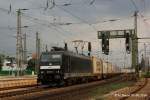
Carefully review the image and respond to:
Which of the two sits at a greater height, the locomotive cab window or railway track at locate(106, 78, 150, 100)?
the locomotive cab window

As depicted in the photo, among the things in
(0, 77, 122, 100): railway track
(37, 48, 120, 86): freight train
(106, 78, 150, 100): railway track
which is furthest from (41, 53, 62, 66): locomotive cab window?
(106, 78, 150, 100): railway track

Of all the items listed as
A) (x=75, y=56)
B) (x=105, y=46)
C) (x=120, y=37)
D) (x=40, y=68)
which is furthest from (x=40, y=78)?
(x=120, y=37)

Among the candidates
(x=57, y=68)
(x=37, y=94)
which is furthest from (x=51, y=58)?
(x=37, y=94)

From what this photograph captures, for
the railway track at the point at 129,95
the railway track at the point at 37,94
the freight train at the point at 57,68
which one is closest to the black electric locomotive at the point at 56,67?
the freight train at the point at 57,68

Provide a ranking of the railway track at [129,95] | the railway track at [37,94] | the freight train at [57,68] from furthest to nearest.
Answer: the freight train at [57,68]
the railway track at [37,94]
the railway track at [129,95]


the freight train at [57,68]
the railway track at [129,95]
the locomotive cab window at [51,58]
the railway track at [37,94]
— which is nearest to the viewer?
the railway track at [129,95]

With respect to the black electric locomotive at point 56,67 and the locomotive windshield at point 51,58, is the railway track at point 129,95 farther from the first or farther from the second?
the locomotive windshield at point 51,58

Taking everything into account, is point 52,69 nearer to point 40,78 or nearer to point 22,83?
point 40,78

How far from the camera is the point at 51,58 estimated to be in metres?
44.4

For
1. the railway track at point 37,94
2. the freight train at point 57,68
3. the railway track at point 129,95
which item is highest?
the freight train at point 57,68

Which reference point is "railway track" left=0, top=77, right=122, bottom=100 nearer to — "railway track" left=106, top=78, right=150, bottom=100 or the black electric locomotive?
"railway track" left=106, top=78, right=150, bottom=100

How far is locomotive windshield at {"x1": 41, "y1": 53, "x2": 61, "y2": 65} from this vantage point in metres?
44.0

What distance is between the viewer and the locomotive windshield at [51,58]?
43969 millimetres

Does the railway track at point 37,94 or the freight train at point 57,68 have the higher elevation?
the freight train at point 57,68
